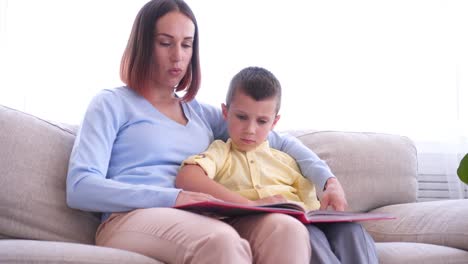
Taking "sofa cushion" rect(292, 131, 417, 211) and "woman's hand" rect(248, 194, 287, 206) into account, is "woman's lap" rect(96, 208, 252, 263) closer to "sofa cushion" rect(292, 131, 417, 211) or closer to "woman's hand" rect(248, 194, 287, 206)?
"woman's hand" rect(248, 194, 287, 206)

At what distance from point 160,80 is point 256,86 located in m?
Answer: 0.30

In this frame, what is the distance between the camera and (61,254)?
1635 mm

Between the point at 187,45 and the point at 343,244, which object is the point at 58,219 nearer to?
the point at 187,45

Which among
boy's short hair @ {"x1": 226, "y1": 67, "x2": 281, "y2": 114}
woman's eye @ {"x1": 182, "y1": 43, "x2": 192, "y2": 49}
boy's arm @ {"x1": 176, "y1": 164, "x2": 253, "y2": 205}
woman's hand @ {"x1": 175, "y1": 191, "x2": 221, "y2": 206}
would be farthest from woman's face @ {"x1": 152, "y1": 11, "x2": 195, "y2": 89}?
woman's hand @ {"x1": 175, "y1": 191, "x2": 221, "y2": 206}

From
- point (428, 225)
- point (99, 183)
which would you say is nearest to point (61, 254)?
point (99, 183)

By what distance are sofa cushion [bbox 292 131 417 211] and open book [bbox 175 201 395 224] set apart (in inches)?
26.7

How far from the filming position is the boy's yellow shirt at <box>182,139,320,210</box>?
2.01 meters

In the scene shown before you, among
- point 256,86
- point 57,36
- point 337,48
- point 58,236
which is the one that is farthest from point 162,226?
point 337,48

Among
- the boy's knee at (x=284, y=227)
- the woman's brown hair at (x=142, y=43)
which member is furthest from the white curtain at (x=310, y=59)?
the boy's knee at (x=284, y=227)

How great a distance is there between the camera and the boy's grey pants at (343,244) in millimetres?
1738

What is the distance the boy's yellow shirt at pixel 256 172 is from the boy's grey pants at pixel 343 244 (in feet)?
0.80

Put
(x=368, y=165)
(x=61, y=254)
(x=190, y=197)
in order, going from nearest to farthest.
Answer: (x=61, y=254) → (x=190, y=197) → (x=368, y=165)

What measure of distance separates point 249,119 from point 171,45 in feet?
1.07

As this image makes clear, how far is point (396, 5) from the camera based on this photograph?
3148 mm
